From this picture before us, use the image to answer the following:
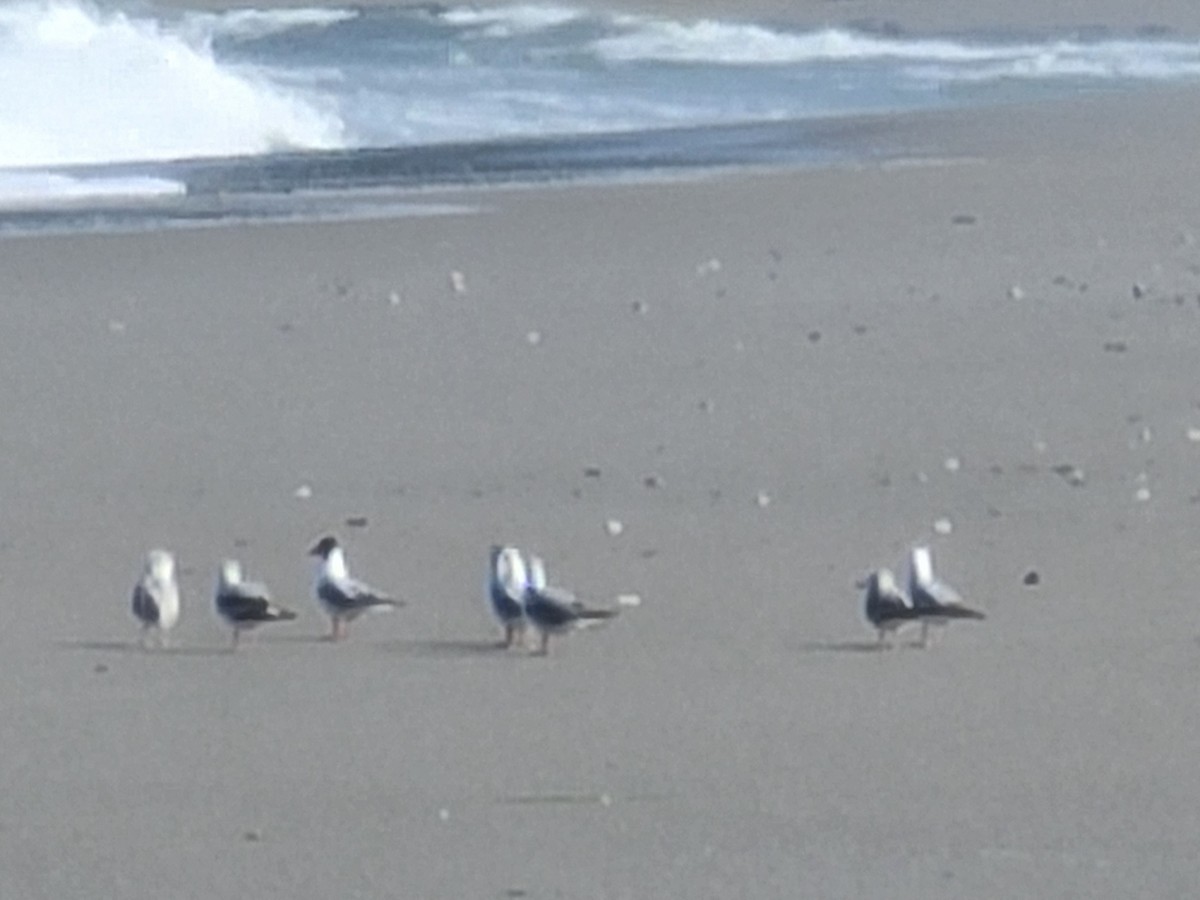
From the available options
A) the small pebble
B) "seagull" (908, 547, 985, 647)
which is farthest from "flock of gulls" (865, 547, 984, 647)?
the small pebble

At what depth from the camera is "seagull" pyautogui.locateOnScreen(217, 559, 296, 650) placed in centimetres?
857

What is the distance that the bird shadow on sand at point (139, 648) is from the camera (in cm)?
859

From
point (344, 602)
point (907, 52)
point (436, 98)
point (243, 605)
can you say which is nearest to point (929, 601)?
point (344, 602)

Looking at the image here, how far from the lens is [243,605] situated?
8570 mm

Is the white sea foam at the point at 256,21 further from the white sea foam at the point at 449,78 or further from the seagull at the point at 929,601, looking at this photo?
the seagull at the point at 929,601

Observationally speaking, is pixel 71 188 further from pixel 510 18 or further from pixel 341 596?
pixel 510 18

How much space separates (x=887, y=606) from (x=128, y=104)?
17.7m

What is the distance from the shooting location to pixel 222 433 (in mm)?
11461

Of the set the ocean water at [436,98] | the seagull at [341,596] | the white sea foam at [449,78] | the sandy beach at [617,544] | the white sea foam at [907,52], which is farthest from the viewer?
the white sea foam at [907,52]

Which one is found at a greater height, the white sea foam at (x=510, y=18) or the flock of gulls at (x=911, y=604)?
the flock of gulls at (x=911, y=604)

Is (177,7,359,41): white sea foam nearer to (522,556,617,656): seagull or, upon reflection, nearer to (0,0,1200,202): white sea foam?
(0,0,1200,202): white sea foam

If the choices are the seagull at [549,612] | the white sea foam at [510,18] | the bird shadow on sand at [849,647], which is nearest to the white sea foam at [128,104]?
the white sea foam at [510,18]

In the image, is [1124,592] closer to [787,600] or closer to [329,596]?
[787,600]

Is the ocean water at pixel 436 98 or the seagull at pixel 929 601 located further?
the ocean water at pixel 436 98
